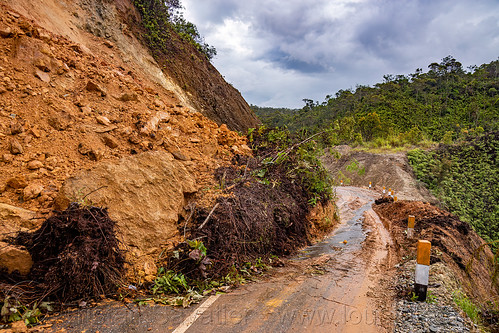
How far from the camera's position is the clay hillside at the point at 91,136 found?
11.4 ft

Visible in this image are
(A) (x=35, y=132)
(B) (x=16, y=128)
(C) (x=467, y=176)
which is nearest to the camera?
(B) (x=16, y=128)

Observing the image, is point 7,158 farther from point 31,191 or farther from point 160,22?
point 160,22

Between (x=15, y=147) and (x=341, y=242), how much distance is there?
671 centimetres

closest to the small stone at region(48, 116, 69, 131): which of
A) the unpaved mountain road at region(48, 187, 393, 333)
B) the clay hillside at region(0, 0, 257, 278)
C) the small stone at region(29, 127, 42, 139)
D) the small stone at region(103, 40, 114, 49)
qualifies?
the clay hillside at region(0, 0, 257, 278)

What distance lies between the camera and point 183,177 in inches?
186

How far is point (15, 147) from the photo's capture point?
361 centimetres

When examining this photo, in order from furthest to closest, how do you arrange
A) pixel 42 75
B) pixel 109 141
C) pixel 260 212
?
pixel 260 212 → pixel 42 75 → pixel 109 141

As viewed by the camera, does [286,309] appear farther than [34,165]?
No

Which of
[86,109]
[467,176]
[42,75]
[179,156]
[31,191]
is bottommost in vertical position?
[31,191]

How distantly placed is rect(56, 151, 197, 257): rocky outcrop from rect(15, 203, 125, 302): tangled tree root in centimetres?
40

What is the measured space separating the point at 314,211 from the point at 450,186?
81.6 ft

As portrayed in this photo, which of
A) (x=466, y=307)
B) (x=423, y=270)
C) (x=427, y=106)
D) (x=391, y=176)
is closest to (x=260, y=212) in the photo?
(x=423, y=270)

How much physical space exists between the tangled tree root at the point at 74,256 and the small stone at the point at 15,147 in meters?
1.31

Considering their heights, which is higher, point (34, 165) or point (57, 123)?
point (57, 123)
